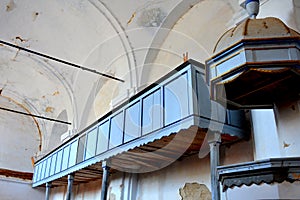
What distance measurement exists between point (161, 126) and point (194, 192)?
1.75 metres

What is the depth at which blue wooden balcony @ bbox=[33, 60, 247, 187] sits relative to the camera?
17.6 ft

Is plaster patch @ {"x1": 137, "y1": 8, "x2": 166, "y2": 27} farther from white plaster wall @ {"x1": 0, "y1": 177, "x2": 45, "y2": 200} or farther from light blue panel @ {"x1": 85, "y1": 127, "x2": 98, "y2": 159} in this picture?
white plaster wall @ {"x1": 0, "y1": 177, "x2": 45, "y2": 200}

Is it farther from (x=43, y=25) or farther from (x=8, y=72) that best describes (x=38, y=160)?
(x=43, y=25)

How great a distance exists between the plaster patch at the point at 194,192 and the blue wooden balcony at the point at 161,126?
68 centimetres

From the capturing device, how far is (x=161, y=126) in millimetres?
5773

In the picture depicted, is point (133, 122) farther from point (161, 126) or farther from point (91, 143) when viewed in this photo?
point (91, 143)

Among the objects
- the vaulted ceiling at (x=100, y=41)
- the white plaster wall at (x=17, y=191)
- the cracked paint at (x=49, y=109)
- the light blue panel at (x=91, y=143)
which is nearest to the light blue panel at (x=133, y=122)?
the light blue panel at (x=91, y=143)

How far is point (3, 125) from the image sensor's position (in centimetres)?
1499

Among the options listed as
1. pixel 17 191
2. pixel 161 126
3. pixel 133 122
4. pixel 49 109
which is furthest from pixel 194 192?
pixel 17 191

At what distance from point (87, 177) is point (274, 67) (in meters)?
8.36

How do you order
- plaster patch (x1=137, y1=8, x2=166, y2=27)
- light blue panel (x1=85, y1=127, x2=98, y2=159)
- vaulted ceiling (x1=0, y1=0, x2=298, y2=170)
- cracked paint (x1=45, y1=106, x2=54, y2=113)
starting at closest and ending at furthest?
light blue panel (x1=85, y1=127, x2=98, y2=159), vaulted ceiling (x1=0, y1=0, x2=298, y2=170), plaster patch (x1=137, y1=8, x2=166, y2=27), cracked paint (x1=45, y1=106, x2=54, y2=113)

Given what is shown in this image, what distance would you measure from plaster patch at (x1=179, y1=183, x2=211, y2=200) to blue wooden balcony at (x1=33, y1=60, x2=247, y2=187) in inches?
26.6

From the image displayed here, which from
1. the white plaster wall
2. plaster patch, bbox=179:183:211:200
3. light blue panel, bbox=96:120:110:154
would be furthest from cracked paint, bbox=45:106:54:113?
plaster patch, bbox=179:183:211:200

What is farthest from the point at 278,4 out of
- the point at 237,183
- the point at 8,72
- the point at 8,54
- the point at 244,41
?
the point at 8,72
